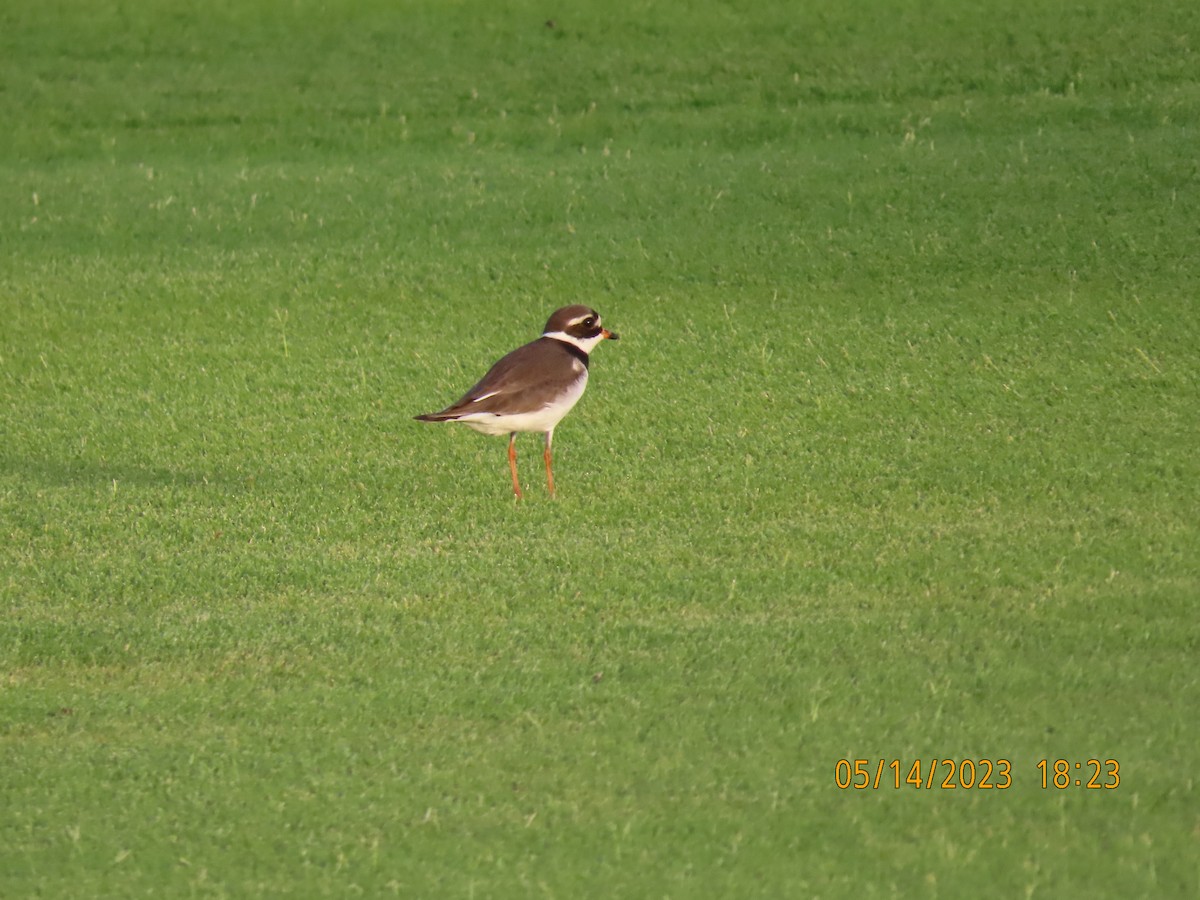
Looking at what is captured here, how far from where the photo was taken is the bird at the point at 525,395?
971cm

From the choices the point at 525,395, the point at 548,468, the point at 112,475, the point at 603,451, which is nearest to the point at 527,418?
the point at 525,395

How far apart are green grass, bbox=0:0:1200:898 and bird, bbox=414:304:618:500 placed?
495 mm

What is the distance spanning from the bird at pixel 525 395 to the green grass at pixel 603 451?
495 millimetres

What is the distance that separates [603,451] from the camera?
11102mm

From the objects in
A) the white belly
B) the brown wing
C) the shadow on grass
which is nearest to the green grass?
the shadow on grass

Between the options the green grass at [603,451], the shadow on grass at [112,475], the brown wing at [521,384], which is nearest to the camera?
the green grass at [603,451]

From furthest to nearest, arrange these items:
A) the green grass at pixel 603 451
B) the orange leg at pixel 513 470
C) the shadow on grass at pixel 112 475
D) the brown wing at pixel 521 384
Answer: the shadow on grass at pixel 112 475
the orange leg at pixel 513 470
the brown wing at pixel 521 384
the green grass at pixel 603 451

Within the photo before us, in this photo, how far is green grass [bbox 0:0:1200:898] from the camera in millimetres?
5934

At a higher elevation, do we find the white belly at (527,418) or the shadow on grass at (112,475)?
the white belly at (527,418)

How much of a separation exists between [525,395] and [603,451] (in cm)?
146

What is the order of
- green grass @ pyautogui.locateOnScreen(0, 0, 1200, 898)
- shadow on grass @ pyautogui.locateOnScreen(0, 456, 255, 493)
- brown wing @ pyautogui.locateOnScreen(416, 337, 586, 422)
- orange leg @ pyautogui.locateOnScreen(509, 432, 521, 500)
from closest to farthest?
green grass @ pyautogui.locateOnScreen(0, 0, 1200, 898)
brown wing @ pyautogui.locateOnScreen(416, 337, 586, 422)
orange leg @ pyautogui.locateOnScreen(509, 432, 521, 500)
shadow on grass @ pyautogui.locateOnScreen(0, 456, 255, 493)
